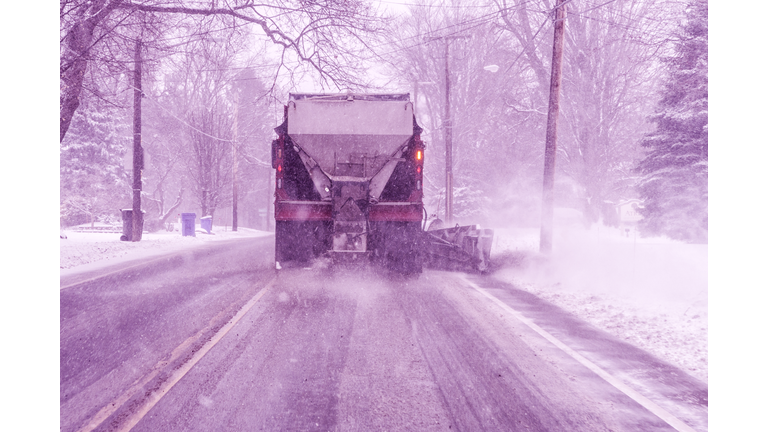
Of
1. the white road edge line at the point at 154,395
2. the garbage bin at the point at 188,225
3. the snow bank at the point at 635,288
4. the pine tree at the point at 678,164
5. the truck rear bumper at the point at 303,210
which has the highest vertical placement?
the pine tree at the point at 678,164

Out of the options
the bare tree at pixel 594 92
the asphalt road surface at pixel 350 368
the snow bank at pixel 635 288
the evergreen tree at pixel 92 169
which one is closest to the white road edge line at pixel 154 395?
the asphalt road surface at pixel 350 368

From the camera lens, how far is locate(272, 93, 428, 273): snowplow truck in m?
8.80

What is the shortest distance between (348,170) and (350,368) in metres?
5.14

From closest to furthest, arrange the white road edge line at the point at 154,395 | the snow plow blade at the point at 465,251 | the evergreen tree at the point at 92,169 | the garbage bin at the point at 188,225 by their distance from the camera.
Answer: the white road edge line at the point at 154,395 < the snow plow blade at the point at 465,251 < the garbage bin at the point at 188,225 < the evergreen tree at the point at 92,169

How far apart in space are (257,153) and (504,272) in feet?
119

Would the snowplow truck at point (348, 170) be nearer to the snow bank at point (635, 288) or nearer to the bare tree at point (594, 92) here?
the snow bank at point (635, 288)

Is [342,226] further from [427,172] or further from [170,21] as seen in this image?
[427,172]

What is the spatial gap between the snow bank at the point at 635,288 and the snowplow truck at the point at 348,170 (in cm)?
276

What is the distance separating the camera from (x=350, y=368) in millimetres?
4305

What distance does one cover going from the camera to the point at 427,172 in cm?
3738

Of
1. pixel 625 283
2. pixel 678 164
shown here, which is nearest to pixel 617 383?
pixel 625 283

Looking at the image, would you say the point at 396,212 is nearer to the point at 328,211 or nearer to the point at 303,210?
the point at 328,211

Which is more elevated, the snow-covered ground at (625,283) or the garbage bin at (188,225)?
the garbage bin at (188,225)

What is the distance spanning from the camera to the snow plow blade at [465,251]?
1119cm
